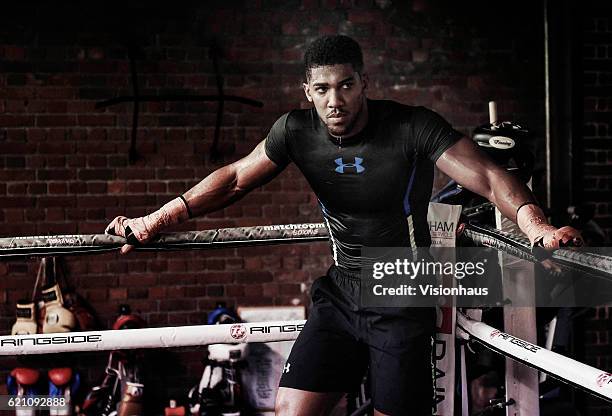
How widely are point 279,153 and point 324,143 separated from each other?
0.19 m

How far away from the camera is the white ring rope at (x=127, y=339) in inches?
80.2

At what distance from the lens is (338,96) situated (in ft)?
6.32

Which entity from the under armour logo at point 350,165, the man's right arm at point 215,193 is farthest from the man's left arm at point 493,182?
the man's right arm at point 215,193

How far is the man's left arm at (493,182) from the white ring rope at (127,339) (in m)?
0.73

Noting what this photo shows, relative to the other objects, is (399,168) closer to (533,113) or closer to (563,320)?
(563,320)

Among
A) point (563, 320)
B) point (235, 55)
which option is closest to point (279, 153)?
point (563, 320)

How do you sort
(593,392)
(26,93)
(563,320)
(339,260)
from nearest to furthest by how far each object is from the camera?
(593,392) < (339,260) < (563,320) < (26,93)

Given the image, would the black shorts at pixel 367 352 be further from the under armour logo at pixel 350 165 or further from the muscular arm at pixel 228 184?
the muscular arm at pixel 228 184

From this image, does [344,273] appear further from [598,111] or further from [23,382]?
[598,111]

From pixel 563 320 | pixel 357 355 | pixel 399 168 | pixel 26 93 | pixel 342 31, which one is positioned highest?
pixel 342 31

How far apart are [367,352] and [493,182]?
59 centimetres

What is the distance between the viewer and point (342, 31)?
431 cm

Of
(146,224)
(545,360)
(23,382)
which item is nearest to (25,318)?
(23,382)

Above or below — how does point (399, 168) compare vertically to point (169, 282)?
above
